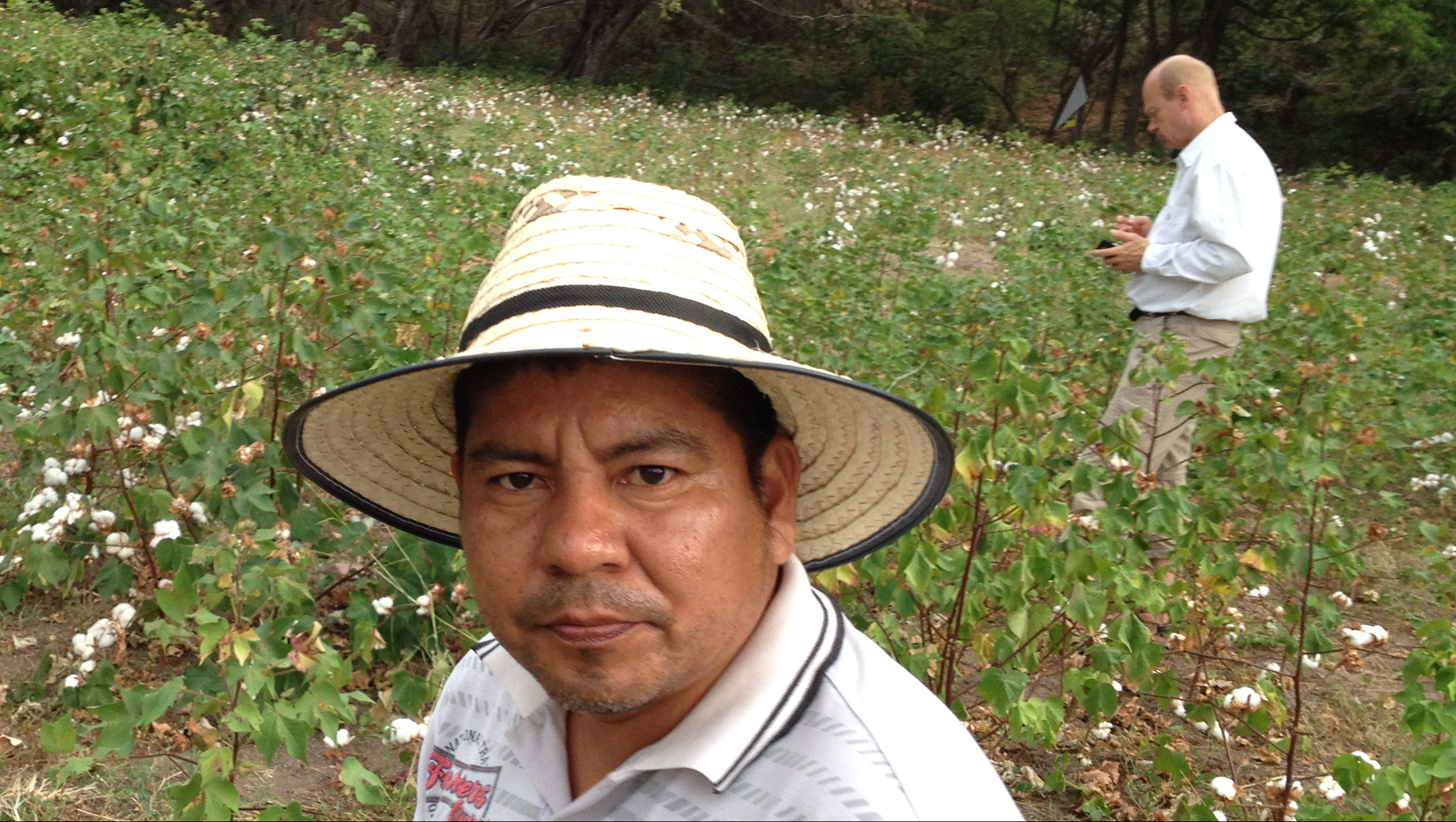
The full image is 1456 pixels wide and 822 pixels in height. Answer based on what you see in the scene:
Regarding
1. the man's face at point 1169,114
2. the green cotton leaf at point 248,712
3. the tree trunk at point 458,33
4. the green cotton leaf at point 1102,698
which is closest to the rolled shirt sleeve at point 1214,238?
the man's face at point 1169,114

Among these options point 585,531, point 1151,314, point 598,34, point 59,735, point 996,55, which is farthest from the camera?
point 996,55

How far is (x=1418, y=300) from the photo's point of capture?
312 inches

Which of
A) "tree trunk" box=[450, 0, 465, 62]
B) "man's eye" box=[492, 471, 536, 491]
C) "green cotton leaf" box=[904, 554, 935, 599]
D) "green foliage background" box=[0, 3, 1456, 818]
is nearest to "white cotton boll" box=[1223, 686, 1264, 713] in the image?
"green foliage background" box=[0, 3, 1456, 818]

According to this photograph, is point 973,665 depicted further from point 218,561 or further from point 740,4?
point 740,4

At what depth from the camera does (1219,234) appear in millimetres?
4242

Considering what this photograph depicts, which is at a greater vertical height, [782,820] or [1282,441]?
[782,820]

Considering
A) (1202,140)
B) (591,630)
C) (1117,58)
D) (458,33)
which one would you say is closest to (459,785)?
(591,630)

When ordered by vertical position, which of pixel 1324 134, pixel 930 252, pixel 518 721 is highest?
pixel 518 721

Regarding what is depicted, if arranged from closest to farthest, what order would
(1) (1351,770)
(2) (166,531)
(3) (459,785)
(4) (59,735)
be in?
(3) (459,785) → (4) (59,735) → (1) (1351,770) → (2) (166,531)

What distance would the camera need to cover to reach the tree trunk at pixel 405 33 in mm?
21297

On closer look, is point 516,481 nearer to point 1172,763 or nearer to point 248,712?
point 248,712

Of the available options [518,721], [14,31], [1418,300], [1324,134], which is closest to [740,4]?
[1324,134]

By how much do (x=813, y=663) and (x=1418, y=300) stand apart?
8.05 meters

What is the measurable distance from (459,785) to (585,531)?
0.42m
